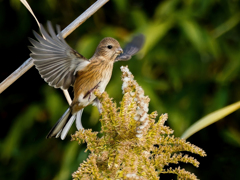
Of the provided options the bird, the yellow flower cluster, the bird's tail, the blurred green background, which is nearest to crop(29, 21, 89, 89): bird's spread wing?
the bird

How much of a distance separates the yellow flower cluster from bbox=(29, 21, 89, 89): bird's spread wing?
1.20 feet

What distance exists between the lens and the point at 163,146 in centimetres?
68

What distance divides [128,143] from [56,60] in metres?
0.51

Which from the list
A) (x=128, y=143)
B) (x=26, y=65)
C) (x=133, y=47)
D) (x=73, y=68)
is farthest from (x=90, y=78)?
(x=128, y=143)

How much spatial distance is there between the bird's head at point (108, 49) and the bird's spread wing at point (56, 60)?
57mm

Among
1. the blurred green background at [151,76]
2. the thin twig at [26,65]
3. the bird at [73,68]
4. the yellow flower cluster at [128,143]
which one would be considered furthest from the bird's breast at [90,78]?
the blurred green background at [151,76]

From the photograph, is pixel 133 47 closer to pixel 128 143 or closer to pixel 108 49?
pixel 108 49

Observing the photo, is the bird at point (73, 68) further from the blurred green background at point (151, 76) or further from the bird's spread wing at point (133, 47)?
the blurred green background at point (151, 76)

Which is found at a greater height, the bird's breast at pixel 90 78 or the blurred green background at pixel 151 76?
the blurred green background at pixel 151 76

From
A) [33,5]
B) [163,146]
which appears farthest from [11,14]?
[163,146]

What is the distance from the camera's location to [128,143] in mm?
643

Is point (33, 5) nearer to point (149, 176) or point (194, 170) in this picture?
point (194, 170)

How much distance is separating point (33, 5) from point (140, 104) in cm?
213

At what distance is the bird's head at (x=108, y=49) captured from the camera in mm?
1121
